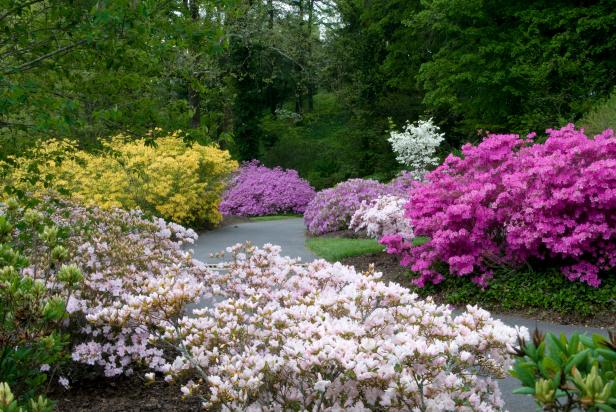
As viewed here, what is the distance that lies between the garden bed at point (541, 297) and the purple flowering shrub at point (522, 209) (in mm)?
127

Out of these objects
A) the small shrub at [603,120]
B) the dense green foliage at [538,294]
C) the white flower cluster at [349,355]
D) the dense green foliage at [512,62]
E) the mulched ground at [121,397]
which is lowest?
the mulched ground at [121,397]

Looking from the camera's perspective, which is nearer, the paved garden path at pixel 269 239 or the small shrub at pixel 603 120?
the paved garden path at pixel 269 239

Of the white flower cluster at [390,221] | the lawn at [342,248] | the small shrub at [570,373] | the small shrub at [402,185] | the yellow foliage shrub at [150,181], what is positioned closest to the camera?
the small shrub at [570,373]

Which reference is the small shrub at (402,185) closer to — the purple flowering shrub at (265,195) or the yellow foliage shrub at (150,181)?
the yellow foliage shrub at (150,181)

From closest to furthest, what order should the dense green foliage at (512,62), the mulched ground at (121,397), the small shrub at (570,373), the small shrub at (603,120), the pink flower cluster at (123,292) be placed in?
the small shrub at (570,373) → the pink flower cluster at (123,292) → the mulched ground at (121,397) → the small shrub at (603,120) → the dense green foliage at (512,62)

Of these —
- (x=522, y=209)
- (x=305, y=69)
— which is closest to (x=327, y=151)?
(x=305, y=69)

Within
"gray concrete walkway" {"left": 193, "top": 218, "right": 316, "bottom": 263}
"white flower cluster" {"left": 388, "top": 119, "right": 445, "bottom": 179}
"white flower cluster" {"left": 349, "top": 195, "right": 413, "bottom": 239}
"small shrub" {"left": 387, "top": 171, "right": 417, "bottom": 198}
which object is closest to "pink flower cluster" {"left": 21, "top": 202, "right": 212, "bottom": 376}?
"white flower cluster" {"left": 349, "top": 195, "right": 413, "bottom": 239}

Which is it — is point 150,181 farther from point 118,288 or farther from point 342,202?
point 118,288

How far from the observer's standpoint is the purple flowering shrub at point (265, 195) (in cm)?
2416

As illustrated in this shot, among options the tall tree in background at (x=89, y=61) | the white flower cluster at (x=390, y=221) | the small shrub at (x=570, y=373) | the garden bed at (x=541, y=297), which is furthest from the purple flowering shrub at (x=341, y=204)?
the small shrub at (x=570, y=373)

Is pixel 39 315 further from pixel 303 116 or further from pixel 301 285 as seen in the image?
pixel 303 116

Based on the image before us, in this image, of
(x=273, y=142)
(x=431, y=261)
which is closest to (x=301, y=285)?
(x=431, y=261)

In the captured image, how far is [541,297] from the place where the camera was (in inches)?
276

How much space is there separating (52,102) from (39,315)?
6.45 feet
